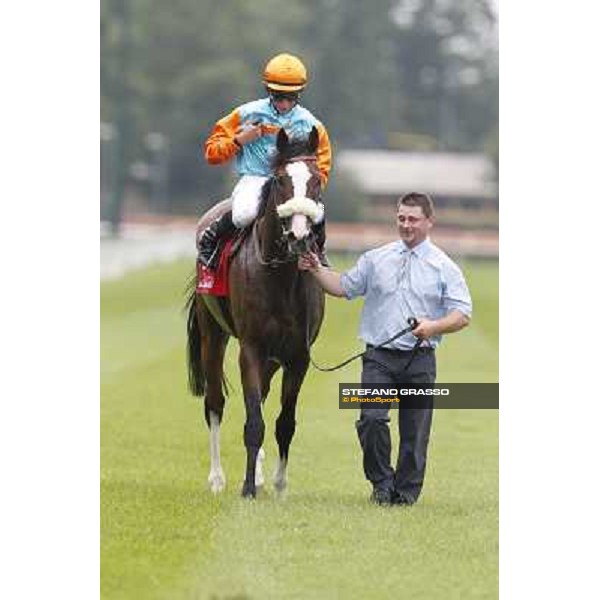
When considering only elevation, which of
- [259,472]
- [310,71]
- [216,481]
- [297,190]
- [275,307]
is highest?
[310,71]

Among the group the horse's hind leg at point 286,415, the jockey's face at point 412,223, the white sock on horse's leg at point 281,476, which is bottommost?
the white sock on horse's leg at point 281,476

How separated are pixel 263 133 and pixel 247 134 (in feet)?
0.33

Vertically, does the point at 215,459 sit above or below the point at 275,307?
below

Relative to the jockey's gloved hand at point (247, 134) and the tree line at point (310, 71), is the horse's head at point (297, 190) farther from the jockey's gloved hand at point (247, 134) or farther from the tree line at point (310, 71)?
the tree line at point (310, 71)

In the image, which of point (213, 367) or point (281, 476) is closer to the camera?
point (281, 476)

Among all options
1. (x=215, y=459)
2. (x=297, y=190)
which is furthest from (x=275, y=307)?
(x=215, y=459)

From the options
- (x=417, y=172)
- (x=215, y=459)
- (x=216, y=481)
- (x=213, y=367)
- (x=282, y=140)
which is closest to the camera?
(x=282, y=140)

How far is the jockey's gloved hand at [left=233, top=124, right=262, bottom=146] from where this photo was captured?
8664 millimetres

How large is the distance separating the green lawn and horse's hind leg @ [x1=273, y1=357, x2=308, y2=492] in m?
0.12

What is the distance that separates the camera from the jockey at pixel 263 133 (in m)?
8.55

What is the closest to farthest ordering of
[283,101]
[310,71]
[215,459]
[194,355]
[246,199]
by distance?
[283,101]
[246,199]
[215,459]
[194,355]
[310,71]

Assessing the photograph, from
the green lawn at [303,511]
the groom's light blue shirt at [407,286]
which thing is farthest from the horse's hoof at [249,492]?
the groom's light blue shirt at [407,286]

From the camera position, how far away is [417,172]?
25.6 meters

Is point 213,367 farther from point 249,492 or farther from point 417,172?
point 417,172
